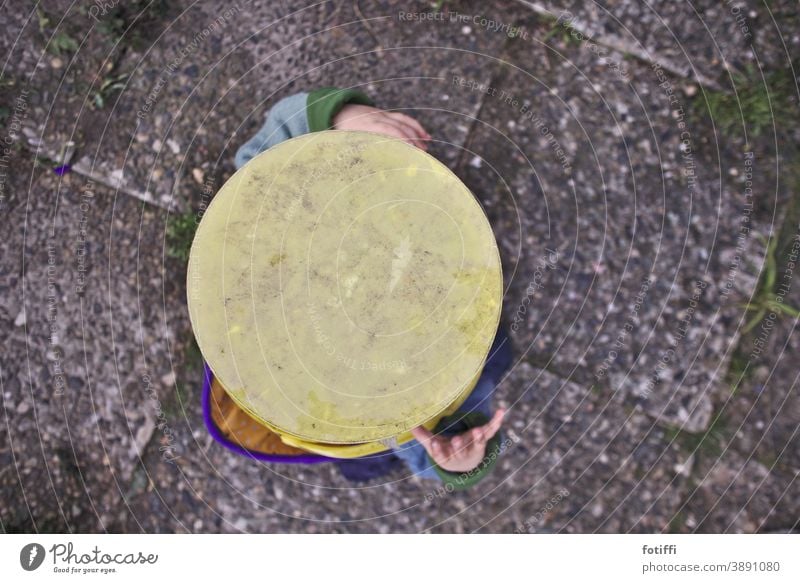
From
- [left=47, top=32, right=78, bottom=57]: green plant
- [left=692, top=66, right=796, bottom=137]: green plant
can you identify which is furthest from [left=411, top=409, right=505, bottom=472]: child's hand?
[left=47, top=32, right=78, bottom=57]: green plant

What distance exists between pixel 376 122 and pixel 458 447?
0.65 metres

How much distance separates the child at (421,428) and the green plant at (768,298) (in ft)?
1.70

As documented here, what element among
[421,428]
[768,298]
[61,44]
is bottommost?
[421,428]

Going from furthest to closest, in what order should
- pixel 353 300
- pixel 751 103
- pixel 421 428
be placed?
pixel 751 103, pixel 421 428, pixel 353 300

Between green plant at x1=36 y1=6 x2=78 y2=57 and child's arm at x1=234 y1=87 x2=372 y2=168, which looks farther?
green plant at x1=36 y1=6 x2=78 y2=57

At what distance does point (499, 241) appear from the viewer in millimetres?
1323

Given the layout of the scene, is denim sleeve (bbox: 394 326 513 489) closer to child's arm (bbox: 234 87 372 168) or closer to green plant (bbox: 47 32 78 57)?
child's arm (bbox: 234 87 372 168)

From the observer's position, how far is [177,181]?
134 centimetres

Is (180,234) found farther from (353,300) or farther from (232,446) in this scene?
(353,300)

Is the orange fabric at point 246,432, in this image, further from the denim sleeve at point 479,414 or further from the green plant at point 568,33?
the green plant at point 568,33

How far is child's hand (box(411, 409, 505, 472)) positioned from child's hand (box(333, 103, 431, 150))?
57cm

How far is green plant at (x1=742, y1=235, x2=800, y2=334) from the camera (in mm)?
1296

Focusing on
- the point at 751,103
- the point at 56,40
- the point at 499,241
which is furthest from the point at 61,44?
the point at 751,103

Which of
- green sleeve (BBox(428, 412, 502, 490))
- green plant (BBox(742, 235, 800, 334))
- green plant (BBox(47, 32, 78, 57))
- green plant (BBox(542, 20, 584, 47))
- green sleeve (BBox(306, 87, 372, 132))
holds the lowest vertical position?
green sleeve (BBox(428, 412, 502, 490))
